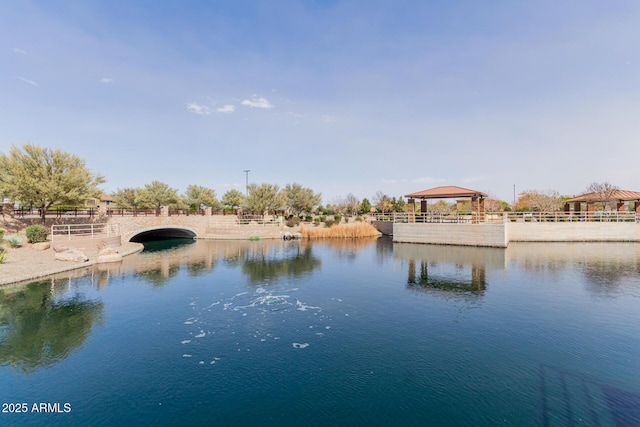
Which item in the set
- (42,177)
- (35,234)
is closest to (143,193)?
(42,177)

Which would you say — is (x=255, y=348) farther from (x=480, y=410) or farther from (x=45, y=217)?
(x=45, y=217)

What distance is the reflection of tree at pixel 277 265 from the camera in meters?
21.9

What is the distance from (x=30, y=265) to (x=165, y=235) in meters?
28.1

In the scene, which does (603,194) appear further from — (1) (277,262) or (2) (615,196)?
(1) (277,262)

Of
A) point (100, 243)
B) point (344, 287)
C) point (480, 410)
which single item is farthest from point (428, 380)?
point (100, 243)

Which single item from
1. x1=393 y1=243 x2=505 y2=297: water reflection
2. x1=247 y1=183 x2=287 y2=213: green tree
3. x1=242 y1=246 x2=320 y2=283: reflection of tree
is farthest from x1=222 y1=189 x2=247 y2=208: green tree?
x1=393 y1=243 x2=505 y2=297: water reflection

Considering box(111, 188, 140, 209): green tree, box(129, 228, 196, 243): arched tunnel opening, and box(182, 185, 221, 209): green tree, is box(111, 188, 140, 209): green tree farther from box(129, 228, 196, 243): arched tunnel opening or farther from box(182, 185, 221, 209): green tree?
box(129, 228, 196, 243): arched tunnel opening

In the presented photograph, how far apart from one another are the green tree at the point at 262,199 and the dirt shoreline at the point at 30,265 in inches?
1108

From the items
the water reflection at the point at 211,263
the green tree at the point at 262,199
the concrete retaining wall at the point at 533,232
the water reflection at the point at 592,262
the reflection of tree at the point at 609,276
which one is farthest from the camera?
the green tree at the point at 262,199

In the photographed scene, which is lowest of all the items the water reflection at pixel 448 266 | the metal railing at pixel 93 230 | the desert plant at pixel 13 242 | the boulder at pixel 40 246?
the water reflection at pixel 448 266

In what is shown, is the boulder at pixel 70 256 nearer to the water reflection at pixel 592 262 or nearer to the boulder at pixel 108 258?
the boulder at pixel 108 258

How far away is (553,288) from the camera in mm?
17172

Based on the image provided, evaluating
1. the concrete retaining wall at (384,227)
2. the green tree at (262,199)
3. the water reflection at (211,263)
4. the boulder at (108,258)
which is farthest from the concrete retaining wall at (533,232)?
the boulder at (108,258)

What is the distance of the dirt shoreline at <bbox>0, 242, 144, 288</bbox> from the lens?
1802 cm
